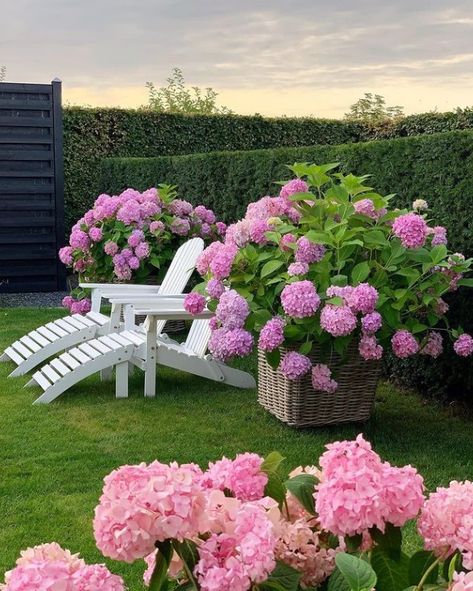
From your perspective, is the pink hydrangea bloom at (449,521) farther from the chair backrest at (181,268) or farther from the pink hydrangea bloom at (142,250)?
the pink hydrangea bloom at (142,250)

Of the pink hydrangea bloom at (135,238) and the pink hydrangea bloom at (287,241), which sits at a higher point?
the pink hydrangea bloom at (287,241)

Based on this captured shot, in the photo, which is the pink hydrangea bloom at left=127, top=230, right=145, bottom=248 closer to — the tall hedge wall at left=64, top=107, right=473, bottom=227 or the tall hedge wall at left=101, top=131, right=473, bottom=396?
the tall hedge wall at left=101, top=131, right=473, bottom=396

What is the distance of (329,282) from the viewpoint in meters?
4.09

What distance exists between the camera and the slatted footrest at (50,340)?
19.5 ft

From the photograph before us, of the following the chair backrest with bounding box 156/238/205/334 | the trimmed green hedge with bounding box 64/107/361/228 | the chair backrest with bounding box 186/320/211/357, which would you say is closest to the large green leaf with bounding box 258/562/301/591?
the chair backrest with bounding box 186/320/211/357

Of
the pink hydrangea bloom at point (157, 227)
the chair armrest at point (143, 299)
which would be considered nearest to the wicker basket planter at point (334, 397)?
the chair armrest at point (143, 299)

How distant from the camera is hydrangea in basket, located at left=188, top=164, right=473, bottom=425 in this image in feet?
13.2

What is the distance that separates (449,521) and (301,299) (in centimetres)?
272

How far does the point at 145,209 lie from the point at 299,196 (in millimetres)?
4087

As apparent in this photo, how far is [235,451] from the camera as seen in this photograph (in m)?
4.25

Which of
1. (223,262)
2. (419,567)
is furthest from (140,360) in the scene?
(419,567)

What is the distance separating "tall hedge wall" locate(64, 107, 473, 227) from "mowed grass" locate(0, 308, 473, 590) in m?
6.77

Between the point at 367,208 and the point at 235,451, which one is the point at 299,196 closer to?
the point at 367,208

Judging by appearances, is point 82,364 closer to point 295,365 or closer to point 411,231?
point 295,365
